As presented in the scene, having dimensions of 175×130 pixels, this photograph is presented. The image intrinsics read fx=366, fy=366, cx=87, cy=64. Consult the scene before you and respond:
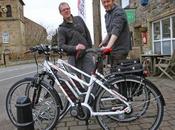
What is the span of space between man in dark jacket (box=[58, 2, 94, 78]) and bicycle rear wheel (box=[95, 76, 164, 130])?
1012mm

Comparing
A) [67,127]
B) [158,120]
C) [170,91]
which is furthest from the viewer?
[170,91]

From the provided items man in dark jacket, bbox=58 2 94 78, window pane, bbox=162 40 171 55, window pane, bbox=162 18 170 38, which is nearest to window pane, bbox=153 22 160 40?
window pane, bbox=162 18 170 38

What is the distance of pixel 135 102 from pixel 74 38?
1662 mm

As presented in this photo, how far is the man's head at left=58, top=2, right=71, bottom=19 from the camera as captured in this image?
19.2 feet

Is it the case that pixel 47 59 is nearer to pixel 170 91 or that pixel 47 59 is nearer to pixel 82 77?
pixel 82 77

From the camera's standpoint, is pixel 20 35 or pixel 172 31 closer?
pixel 172 31

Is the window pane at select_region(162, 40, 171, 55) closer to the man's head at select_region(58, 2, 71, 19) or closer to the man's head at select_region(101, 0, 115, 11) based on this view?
the man's head at select_region(101, 0, 115, 11)

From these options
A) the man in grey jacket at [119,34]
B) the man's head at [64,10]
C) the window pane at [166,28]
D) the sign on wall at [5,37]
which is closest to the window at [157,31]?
the window pane at [166,28]

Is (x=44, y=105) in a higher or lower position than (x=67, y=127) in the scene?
higher

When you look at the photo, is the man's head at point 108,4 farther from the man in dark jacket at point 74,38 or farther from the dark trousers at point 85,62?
the dark trousers at point 85,62

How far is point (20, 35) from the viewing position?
7412 cm

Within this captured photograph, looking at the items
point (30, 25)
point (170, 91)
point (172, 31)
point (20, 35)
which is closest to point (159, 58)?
point (172, 31)

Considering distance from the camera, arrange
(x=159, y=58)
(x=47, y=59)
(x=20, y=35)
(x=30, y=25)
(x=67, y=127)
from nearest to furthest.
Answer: (x=47, y=59)
(x=67, y=127)
(x=159, y=58)
(x=20, y=35)
(x=30, y=25)

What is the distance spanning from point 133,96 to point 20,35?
7082 cm
